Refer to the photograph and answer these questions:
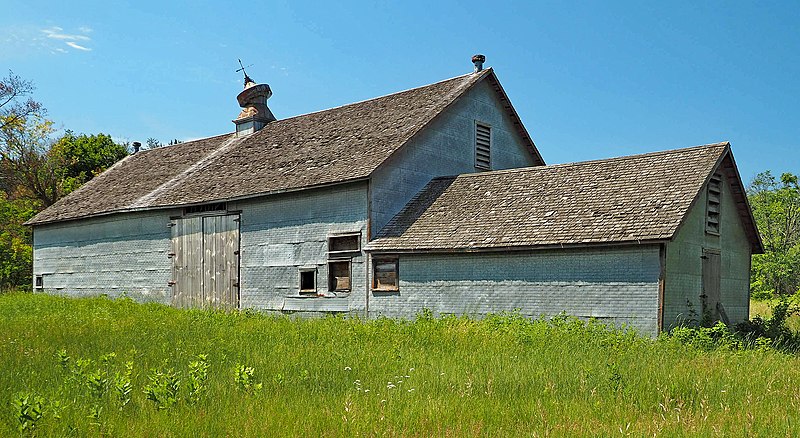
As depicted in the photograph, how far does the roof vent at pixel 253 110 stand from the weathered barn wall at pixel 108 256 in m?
6.45

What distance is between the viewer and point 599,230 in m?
17.3

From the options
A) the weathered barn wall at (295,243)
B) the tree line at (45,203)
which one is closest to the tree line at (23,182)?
the tree line at (45,203)

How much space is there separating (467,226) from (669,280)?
5.24 meters

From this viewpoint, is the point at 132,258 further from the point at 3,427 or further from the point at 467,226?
the point at 3,427

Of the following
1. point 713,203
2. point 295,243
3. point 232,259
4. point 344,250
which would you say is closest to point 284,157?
point 232,259

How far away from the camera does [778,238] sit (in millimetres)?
45906

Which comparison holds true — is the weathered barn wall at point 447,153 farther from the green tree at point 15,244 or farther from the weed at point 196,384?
the green tree at point 15,244

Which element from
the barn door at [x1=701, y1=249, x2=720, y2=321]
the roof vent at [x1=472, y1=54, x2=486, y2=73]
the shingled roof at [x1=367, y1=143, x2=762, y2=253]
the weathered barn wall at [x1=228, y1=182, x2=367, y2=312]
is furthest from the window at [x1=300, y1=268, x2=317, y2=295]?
the barn door at [x1=701, y1=249, x2=720, y2=321]

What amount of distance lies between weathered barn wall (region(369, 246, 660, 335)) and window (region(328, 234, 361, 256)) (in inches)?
58.8

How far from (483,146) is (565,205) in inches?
279

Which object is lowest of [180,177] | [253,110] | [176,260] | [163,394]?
[163,394]

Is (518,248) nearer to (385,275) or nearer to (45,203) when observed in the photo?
(385,275)

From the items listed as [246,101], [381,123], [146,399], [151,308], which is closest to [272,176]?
[381,123]

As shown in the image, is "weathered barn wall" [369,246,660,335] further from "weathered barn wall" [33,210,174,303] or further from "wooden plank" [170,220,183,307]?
"weathered barn wall" [33,210,174,303]
